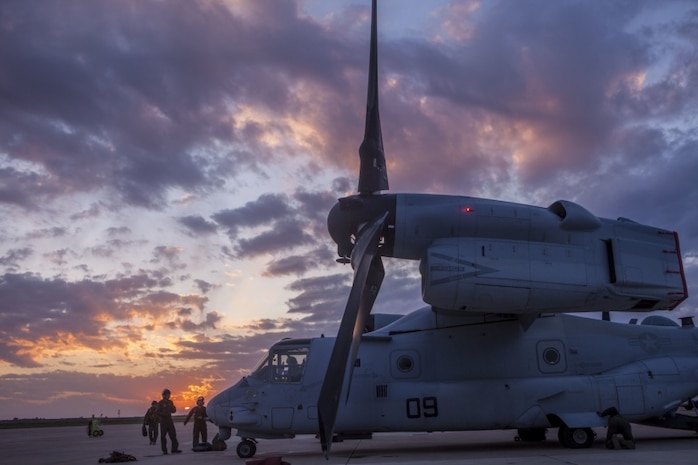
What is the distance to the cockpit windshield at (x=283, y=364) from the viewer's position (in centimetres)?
1594

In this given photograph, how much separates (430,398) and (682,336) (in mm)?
7632

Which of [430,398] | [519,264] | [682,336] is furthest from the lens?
[682,336]

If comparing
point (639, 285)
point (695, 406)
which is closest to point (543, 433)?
point (695, 406)

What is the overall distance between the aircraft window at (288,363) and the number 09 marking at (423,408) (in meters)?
3.00

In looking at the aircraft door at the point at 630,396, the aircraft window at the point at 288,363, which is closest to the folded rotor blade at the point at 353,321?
the aircraft window at the point at 288,363

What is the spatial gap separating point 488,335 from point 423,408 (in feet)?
8.66

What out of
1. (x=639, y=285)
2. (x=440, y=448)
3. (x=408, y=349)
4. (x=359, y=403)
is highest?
(x=639, y=285)

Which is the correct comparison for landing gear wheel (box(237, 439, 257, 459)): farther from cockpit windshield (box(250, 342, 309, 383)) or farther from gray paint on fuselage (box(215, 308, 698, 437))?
cockpit windshield (box(250, 342, 309, 383))

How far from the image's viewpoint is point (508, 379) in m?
15.7

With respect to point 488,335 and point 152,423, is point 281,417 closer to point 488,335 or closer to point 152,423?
point 488,335

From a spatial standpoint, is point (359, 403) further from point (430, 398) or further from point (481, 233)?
point (481, 233)

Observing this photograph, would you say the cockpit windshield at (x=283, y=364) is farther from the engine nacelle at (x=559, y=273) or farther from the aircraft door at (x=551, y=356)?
the aircraft door at (x=551, y=356)

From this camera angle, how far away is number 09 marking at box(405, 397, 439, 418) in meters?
15.4

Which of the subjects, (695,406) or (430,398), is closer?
(430,398)
